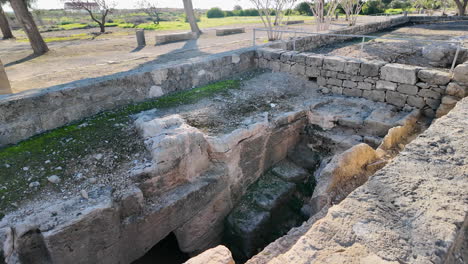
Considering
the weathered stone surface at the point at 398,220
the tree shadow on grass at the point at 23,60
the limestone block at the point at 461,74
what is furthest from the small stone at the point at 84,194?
the tree shadow on grass at the point at 23,60

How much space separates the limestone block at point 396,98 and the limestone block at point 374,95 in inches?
3.7

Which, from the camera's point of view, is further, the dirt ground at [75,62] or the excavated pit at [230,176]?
the dirt ground at [75,62]

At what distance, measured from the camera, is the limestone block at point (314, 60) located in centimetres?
661

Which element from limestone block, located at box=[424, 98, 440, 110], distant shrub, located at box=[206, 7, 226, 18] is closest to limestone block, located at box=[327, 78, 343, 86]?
limestone block, located at box=[424, 98, 440, 110]

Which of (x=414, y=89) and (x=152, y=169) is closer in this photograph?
(x=152, y=169)

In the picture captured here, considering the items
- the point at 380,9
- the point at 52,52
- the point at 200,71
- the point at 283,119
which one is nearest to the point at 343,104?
the point at 283,119

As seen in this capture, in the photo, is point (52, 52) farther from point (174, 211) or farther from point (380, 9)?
point (380, 9)

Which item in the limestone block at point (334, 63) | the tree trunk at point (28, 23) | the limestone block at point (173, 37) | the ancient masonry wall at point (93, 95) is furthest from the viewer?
the limestone block at point (173, 37)

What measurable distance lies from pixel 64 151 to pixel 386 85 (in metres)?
6.01

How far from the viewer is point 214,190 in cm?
426

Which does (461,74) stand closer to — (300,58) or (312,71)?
(312,71)

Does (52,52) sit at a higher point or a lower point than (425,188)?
higher

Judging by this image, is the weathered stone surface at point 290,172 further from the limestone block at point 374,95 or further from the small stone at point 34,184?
the small stone at point 34,184

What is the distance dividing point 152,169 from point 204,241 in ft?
5.07
